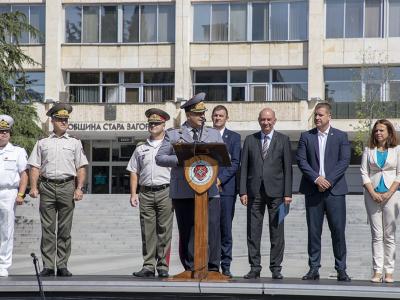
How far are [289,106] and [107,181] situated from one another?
11.3 m

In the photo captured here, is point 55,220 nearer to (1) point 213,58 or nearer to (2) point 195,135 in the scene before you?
(2) point 195,135

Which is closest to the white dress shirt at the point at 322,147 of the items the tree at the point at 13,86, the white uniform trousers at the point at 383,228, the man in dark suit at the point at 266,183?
the man in dark suit at the point at 266,183

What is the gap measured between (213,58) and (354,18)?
23.6 ft

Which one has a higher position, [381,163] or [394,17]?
[394,17]

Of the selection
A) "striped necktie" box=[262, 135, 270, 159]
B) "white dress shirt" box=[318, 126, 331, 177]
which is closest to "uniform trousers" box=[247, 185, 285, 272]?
"striped necktie" box=[262, 135, 270, 159]

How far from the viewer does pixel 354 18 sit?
40844mm

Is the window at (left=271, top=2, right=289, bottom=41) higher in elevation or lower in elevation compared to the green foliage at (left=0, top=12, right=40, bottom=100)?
higher

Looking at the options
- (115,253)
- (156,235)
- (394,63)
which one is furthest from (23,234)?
(394,63)

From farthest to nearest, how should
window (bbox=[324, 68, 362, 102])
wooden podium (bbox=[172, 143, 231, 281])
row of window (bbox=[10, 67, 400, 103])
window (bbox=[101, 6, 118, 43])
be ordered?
window (bbox=[101, 6, 118, 43]) → window (bbox=[324, 68, 362, 102]) → row of window (bbox=[10, 67, 400, 103]) → wooden podium (bbox=[172, 143, 231, 281])

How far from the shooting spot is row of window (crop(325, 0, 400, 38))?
1601 inches

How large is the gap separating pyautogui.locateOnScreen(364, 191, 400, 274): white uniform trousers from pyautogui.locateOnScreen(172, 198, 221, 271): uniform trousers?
6.34 ft

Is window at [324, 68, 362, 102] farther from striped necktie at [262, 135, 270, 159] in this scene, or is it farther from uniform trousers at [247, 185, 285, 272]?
uniform trousers at [247, 185, 285, 272]

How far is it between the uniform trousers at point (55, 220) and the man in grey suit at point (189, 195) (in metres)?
1.48

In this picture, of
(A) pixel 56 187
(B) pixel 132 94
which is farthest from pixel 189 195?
(B) pixel 132 94
